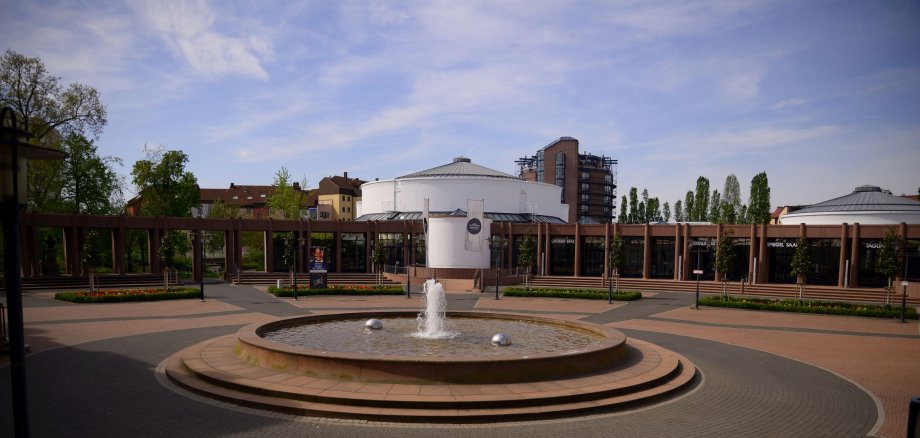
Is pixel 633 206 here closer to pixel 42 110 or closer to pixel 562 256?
pixel 562 256

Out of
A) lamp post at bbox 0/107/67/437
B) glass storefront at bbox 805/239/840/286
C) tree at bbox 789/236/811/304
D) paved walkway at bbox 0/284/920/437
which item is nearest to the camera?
lamp post at bbox 0/107/67/437

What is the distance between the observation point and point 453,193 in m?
64.2

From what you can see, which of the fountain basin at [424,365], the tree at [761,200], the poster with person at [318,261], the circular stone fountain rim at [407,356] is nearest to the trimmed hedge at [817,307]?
the circular stone fountain rim at [407,356]

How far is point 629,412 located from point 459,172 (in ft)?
190

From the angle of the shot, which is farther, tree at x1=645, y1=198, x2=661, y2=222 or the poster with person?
tree at x1=645, y1=198, x2=661, y2=222

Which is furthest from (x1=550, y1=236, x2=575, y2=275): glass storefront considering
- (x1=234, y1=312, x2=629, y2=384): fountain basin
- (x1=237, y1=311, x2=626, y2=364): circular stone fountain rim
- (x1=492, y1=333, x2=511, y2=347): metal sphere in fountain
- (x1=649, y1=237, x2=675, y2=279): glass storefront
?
(x1=234, y1=312, x2=629, y2=384): fountain basin

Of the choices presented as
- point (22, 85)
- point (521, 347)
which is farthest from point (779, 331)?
point (22, 85)

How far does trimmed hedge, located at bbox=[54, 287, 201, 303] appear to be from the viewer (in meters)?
30.3

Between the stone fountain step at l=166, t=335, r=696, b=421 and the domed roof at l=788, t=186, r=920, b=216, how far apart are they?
58204mm

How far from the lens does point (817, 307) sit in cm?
3038

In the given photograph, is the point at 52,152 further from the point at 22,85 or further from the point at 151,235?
the point at 22,85

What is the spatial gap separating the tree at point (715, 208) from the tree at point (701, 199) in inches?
53.0

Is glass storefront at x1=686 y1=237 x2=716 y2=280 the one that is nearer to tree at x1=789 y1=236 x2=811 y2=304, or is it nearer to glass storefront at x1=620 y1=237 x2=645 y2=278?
glass storefront at x1=620 y1=237 x2=645 y2=278

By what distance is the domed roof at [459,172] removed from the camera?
66562 mm
